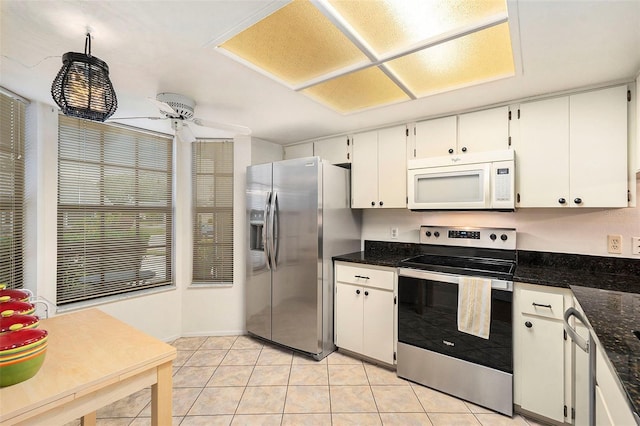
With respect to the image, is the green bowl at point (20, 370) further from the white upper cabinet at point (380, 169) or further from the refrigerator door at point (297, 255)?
the white upper cabinet at point (380, 169)

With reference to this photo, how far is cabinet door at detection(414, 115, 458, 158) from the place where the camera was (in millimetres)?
2428

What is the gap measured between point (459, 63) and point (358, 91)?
69cm

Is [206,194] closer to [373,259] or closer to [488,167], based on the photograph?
[373,259]

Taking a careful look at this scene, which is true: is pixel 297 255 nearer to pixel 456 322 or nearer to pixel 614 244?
pixel 456 322

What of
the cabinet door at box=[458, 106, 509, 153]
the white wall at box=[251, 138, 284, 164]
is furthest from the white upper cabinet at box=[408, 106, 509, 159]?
the white wall at box=[251, 138, 284, 164]

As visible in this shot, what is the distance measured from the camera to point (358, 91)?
2.14 meters

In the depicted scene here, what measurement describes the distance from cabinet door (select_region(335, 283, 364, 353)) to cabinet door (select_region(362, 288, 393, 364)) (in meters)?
0.06

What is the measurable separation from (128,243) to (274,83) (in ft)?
7.10

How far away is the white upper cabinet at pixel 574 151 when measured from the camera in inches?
72.4

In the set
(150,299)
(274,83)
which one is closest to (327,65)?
(274,83)

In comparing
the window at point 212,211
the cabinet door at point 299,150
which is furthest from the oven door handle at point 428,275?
the window at point 212,211

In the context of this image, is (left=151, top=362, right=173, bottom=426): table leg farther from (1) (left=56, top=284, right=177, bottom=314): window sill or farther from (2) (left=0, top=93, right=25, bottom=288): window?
(1) (left=56, top=284, right=177, bottom=314): window sill

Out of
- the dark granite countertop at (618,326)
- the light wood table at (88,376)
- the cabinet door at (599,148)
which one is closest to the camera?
the dark granite countertop at (618,326)

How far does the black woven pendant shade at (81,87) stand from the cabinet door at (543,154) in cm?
263
